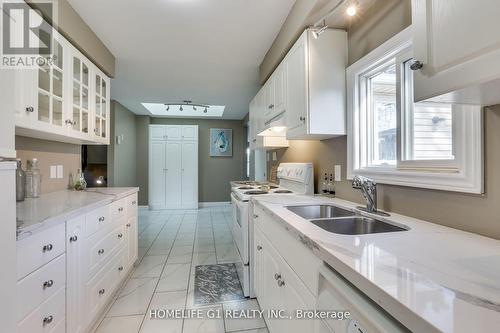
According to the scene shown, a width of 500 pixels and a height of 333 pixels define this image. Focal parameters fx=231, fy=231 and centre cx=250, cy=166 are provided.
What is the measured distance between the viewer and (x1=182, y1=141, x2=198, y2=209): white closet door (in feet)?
19.3

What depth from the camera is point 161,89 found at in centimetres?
395

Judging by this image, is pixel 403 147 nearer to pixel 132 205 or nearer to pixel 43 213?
pixel 43 213

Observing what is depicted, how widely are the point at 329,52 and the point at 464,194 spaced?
4.18ft

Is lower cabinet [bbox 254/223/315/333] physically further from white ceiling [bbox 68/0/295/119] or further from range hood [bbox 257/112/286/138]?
white ceiling [bbox 68/0/295/119]

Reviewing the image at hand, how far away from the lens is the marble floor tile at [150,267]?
8.07 feet

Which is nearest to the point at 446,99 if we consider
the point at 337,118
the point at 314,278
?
the point at 314,278

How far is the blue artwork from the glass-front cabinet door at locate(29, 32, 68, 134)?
4487 mm

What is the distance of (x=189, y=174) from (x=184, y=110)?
1593mm

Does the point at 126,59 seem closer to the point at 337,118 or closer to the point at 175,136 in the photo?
the point at 337,118

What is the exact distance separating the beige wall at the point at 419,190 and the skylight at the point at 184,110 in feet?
12.2

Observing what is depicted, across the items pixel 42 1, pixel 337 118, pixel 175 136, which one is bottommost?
pixel 337 118

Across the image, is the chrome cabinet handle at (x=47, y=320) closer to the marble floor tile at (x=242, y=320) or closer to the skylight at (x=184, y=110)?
the marble floor tile at (x=242, y=320)

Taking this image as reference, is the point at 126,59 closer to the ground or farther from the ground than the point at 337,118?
farther from the ground

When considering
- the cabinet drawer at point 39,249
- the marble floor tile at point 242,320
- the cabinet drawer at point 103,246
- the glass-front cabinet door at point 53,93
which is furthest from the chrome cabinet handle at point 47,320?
the glass-front cabinet door at point 53,93
